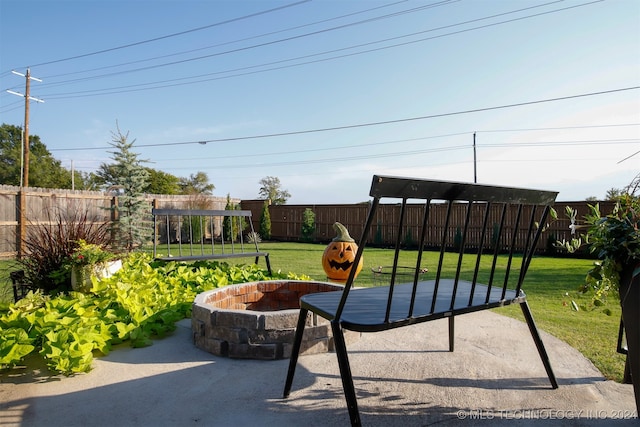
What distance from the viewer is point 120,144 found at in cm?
993

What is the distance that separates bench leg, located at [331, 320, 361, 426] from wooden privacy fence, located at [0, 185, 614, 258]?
6800mm

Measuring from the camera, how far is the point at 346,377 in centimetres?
132

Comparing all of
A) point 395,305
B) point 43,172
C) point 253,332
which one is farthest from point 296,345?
point 43,172

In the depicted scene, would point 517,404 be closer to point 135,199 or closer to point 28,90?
point 135,199

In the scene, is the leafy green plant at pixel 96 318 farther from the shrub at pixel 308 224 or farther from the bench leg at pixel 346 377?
the shrub at pixel 308 224

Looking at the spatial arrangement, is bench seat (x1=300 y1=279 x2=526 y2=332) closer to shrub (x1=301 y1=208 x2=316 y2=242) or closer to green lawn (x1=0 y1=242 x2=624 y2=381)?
green lawn (x1=0 y1=242 x2=624 y2=381)

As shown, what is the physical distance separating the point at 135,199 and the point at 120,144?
1.54 m

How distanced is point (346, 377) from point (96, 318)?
203 centimetres

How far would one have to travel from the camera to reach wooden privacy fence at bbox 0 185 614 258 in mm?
9367

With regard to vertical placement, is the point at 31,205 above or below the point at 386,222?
above

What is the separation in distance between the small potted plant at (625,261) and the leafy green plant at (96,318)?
2627mm

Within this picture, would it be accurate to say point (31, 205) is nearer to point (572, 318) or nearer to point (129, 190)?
point (129, 190)

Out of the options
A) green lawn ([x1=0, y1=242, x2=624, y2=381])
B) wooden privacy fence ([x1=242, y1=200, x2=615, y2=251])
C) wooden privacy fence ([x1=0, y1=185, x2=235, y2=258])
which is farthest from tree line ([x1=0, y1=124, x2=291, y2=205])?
green lawn ([x1=0, y1=242, x2=624, y2=381])

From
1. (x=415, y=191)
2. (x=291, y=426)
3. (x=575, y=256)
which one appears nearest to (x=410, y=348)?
(x=291, y=426)
